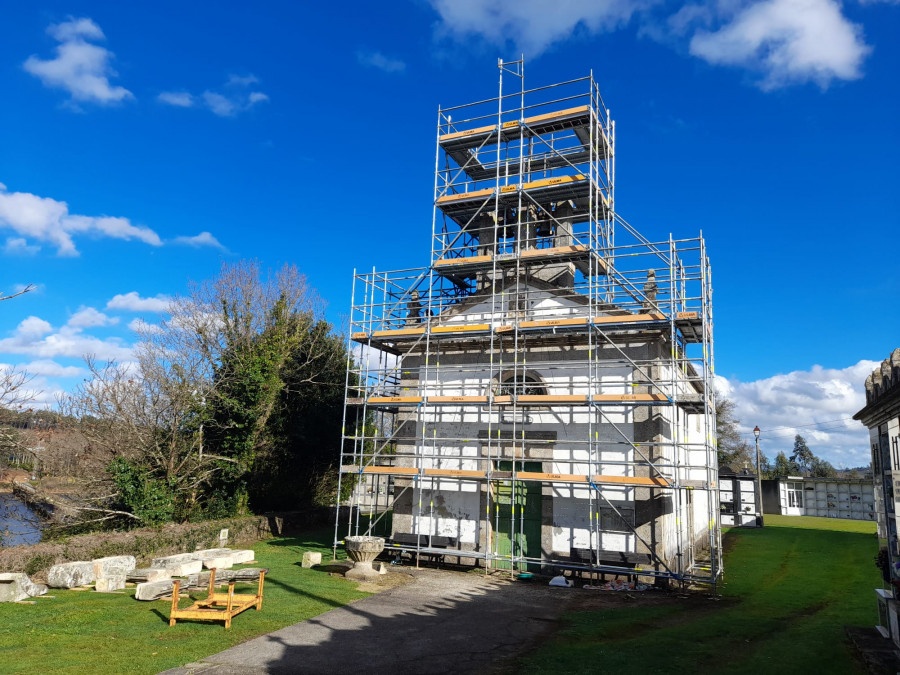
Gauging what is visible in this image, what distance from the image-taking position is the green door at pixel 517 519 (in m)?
16.5

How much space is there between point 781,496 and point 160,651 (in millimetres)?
39648

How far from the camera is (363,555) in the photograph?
49.2ft

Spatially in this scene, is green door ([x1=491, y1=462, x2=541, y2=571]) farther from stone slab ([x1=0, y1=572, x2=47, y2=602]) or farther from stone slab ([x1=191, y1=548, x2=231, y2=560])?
stone slab ([x1=0, y1=572, x2=47, y2=602])

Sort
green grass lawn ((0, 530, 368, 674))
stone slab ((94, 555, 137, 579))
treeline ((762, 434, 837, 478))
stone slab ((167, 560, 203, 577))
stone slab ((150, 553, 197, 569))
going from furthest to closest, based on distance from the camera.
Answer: treeline ((762, 434, 837, 478)), stone slab ((150, 553, 197, 569)), stone slab ((167, 560, 203, 577)), stone slab ((94, 555, 137, 579)), green grass lawn ((0, 530, 368, 674))

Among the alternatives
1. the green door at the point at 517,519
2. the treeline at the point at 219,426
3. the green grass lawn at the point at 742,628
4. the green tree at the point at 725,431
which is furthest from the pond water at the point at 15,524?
the green tree at the point at 725,431

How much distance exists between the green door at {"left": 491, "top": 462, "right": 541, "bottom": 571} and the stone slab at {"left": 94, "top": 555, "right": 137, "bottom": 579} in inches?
365

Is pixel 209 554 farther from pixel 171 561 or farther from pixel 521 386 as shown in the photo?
pixel 521 386

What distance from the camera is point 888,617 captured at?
879 cm

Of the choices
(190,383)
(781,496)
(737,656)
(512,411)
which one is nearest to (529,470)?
(512,411)

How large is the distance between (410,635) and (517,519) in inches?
280

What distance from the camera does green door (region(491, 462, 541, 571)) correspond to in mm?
16453

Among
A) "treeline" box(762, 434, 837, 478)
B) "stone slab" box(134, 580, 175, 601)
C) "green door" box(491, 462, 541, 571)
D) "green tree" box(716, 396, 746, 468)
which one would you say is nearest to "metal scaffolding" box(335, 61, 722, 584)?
"green door" box(491, 462, 541, 571)

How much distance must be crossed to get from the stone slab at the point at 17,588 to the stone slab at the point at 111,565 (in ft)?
3.99

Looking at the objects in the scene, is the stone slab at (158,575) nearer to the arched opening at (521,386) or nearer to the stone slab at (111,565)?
the stone slab at (111,565)
